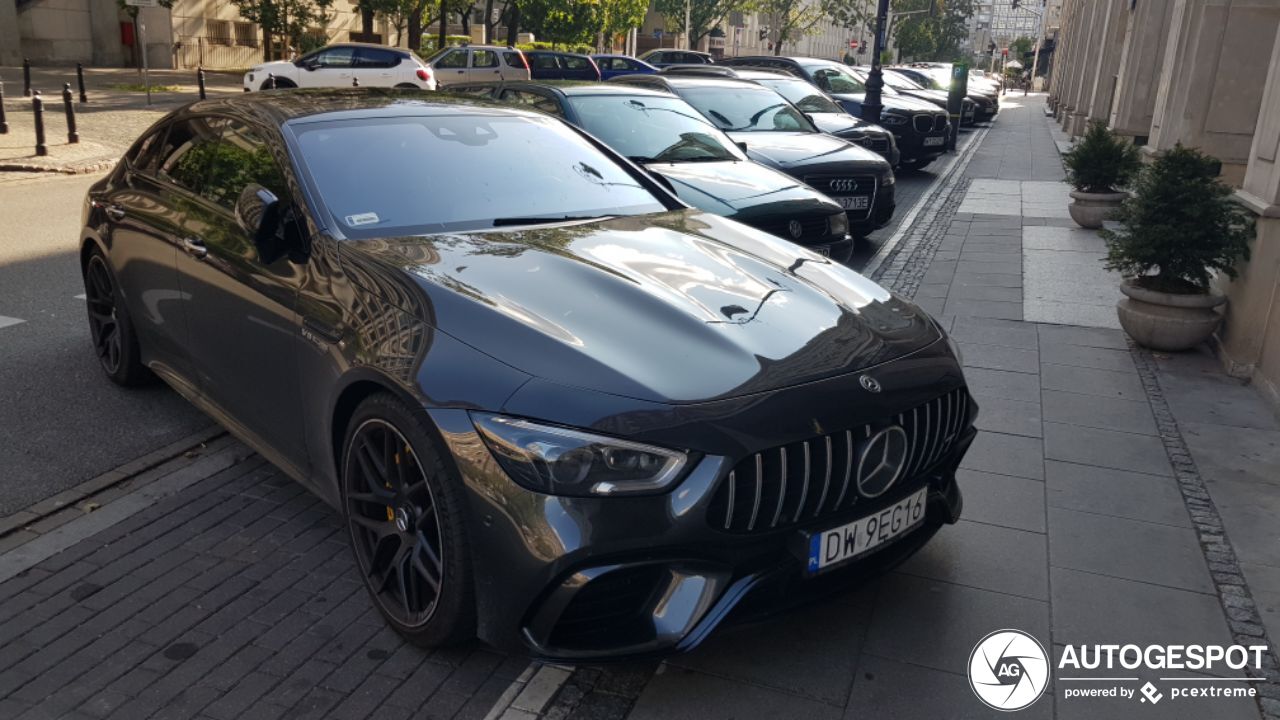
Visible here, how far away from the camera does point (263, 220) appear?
358 centimetres

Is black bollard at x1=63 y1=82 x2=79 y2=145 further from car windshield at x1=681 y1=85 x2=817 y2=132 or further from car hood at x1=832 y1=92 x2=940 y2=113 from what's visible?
car hood at x1=832 y1=92 x2=940 y2=113

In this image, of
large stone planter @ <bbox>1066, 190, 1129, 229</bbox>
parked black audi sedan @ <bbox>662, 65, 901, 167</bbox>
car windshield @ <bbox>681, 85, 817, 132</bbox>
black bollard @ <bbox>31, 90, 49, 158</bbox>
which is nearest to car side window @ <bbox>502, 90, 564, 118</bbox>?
car windshield @ <bbox>681, 85, 817, 132</bbox>

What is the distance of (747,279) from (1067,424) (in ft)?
8.51

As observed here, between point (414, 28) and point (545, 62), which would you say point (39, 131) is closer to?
point (545, 62)

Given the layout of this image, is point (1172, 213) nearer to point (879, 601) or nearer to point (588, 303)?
point (879, 601)

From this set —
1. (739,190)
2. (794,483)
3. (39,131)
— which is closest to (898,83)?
(39,131)

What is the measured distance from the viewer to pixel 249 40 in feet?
120

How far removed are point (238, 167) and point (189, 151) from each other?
63 centimetres

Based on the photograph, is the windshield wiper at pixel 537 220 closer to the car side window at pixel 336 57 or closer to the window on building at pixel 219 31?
the car side window at pixel 336 57

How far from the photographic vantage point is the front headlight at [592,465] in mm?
2633

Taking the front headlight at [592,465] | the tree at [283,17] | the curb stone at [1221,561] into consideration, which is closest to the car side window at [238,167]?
the front headlight at [592,465]

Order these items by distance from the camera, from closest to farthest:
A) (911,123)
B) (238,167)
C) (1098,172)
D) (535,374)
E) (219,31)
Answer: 1. (535,374)
2. (238,167)
3. (1098,172)
4. (911,123)
5. (219,31)

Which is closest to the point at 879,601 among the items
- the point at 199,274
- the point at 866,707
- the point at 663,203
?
the point at 866,707

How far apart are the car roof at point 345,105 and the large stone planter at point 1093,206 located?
8.48 metres
